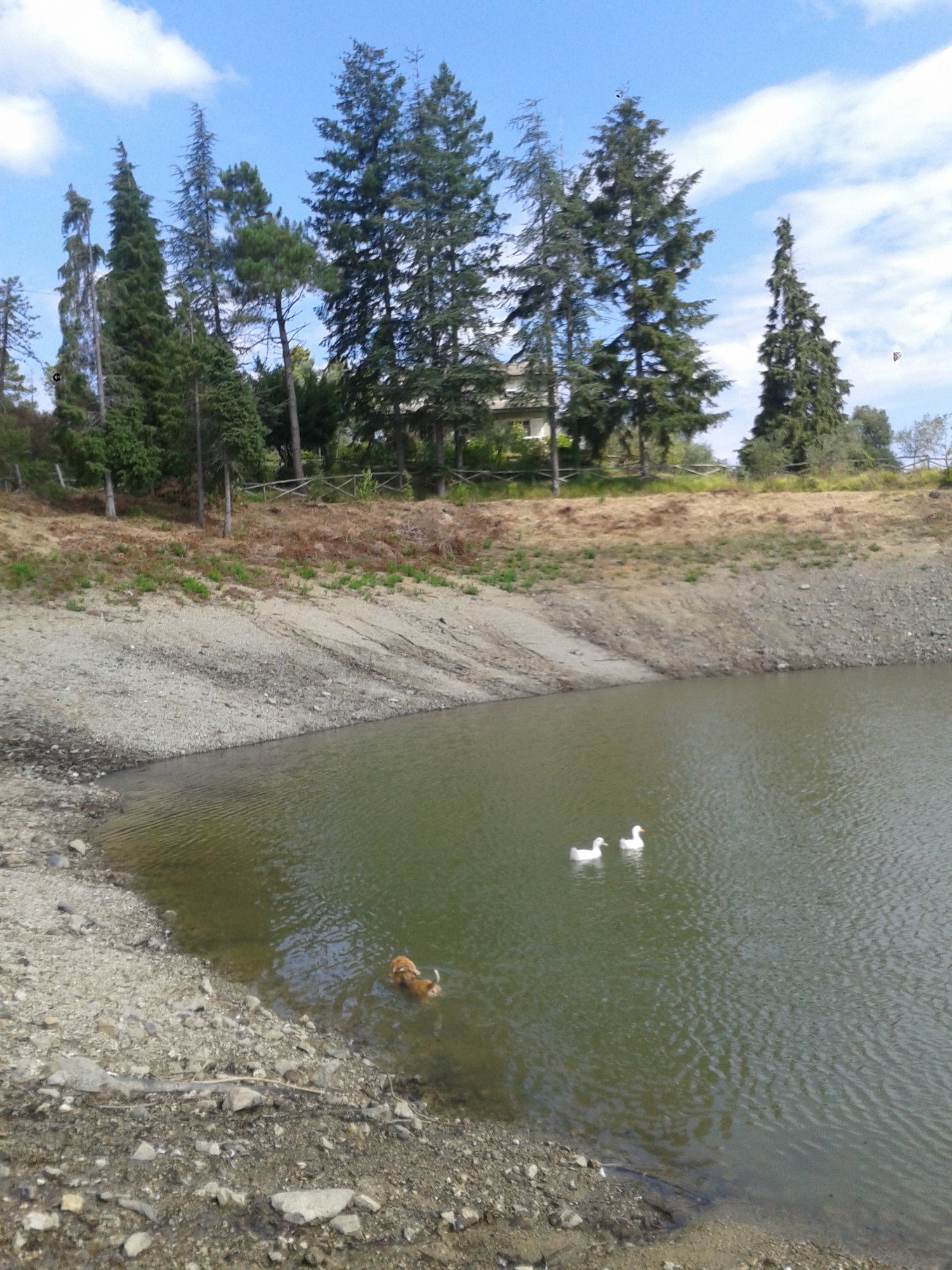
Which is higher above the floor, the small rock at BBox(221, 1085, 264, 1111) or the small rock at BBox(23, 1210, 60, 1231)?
the small rock at BBox(23, 1210, 60, 1231)

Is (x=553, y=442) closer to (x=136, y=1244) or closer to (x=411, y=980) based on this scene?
(x=411, y=980)

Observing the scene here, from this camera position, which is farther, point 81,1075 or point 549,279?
point 549,279

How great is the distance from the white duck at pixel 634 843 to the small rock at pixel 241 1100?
26.0ft

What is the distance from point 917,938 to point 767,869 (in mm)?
2693

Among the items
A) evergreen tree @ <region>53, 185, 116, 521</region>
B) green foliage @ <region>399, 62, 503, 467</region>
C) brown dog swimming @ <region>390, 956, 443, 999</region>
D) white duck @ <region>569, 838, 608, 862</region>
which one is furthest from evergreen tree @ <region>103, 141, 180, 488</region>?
brown dog swimming @ <region>390, 956, 443, 999</region>

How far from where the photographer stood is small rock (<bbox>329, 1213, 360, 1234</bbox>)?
5637mm

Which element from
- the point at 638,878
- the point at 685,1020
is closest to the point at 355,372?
the point at 638,878

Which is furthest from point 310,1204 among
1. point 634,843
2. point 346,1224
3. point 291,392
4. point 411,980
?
point 291,392

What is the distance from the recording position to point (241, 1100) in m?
6.97

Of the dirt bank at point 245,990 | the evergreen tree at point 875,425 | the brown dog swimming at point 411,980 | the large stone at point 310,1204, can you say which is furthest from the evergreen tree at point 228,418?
the evergreen tree at point 875,425

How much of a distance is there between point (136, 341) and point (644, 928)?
35.8 meters

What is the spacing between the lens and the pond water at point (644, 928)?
283 inches

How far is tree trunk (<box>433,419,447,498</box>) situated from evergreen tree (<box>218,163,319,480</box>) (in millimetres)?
6660

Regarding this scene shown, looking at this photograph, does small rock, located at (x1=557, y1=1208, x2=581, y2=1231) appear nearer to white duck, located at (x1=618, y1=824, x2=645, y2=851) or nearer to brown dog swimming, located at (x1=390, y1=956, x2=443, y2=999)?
brown dog swimming, located at (x1=390, y1=956, x2=443, y2=999)
